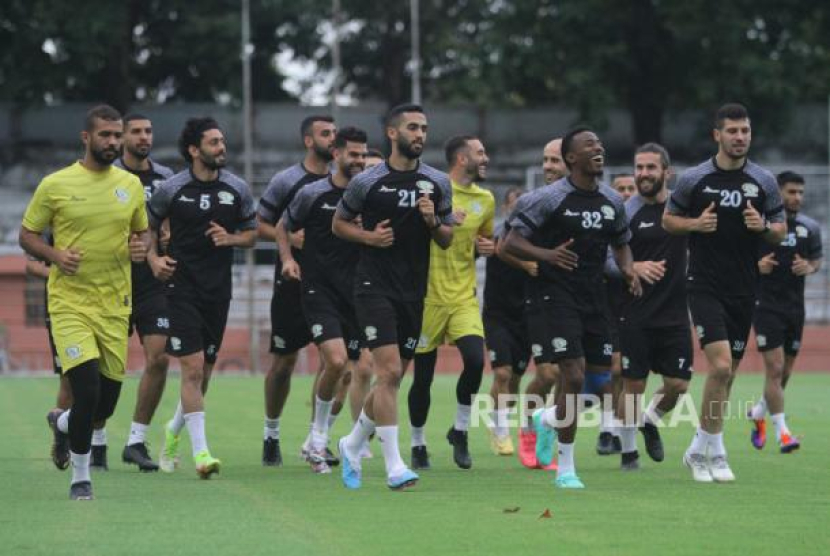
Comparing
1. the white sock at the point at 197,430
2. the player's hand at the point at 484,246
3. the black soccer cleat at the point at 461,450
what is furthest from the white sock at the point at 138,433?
the player's hand at the point at 484,246

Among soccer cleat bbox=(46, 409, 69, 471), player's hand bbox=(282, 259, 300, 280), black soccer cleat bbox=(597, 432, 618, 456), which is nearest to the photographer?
soccer cleat bbox=(46, 409, 69, 471)

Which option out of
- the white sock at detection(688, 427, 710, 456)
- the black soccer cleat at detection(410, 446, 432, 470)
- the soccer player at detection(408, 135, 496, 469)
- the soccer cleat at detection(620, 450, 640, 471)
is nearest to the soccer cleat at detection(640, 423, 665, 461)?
the soccer cleat at detection(620, 450, 640, 471)

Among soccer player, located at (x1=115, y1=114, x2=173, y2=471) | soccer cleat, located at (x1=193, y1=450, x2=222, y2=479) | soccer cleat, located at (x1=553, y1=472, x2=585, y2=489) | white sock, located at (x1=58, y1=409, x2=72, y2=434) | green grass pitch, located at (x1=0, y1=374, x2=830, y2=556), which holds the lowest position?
green grass pitch, located at (x1=0, y1=374, x2=830, y2=556)

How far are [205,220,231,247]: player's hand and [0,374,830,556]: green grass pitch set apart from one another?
1653 millimetres

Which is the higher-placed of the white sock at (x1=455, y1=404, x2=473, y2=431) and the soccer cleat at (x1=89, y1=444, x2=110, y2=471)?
the white sock at (x1=455, y1=404, x2=473, y2=431)

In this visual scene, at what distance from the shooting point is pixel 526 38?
4859 cm

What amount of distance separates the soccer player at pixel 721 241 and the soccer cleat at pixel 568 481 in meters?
1.01

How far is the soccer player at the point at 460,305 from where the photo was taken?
14578mm

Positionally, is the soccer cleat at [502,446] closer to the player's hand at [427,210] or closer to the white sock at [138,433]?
the white sock at [138,433]

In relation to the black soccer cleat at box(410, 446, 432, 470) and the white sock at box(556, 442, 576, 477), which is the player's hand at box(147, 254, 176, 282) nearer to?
the black soccer cleat at box(410, 446, 432, 470)

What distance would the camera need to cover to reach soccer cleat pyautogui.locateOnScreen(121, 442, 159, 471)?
14216 mm

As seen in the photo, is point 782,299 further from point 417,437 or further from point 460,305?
point 417,437

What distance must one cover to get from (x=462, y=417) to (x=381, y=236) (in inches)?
107

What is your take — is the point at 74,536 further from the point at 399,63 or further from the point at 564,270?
the point at 399,63
